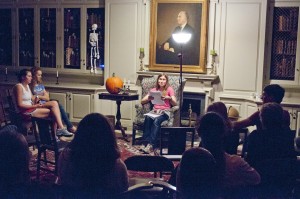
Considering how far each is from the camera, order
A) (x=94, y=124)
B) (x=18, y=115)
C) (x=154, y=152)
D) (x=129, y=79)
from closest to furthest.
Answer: (x=94, y=124) < (x=18, y=115) < (x=154, y=152) < (x=129, y=79)

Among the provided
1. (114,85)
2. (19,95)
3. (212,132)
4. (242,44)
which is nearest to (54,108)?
(19,95)

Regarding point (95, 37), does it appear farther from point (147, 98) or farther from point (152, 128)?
point (152, 128)

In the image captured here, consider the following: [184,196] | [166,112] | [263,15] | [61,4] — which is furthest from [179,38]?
[184,196]

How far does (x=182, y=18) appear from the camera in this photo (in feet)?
23.0

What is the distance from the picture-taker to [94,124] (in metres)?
2.48

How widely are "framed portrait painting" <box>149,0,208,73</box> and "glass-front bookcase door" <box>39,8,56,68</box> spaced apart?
6.56 ft

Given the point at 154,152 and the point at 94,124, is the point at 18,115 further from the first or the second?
the point at 94,124

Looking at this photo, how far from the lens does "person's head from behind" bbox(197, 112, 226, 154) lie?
2520 mm

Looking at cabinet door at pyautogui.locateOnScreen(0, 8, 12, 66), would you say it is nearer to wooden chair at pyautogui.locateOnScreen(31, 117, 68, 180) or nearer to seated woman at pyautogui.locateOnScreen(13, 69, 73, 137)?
seated woman at pyautogui.locateOnScreen(13, 69, 73, 137)

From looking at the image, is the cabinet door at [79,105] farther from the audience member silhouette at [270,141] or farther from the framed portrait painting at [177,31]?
the audience member silhouette at [270,141]

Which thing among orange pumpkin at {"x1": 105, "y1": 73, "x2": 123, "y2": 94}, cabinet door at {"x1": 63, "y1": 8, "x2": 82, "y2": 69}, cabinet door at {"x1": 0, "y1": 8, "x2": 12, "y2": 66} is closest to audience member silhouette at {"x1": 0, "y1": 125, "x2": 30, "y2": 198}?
orange pumpkin at {"x1": 105, "y1": 73, "x2": 123, "y2": 94}

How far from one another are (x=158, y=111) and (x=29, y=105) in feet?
5.76

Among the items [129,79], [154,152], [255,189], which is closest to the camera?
[255,189]

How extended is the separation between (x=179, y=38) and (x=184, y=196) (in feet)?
13.3
